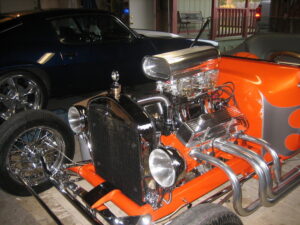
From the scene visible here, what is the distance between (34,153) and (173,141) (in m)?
1.21

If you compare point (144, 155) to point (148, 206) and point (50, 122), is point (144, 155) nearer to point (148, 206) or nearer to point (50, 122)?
point (148, 206)

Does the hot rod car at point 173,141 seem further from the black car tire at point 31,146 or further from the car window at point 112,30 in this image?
the car window at point 112,30

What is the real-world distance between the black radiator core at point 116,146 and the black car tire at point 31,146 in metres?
0.53

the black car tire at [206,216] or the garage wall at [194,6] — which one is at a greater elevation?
the garage wall at [194,6]

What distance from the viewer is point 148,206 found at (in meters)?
1.91

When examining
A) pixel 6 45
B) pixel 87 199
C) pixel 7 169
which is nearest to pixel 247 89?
pixel 87 199

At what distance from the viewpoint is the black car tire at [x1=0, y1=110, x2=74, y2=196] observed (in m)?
2.49

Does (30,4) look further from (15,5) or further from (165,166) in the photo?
(165,166)

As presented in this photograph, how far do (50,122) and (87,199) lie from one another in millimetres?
888

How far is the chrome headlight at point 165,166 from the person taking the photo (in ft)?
5.66

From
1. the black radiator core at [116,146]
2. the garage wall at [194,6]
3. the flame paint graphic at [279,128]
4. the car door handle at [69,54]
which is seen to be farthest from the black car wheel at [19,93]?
the garage wall at [194,6]

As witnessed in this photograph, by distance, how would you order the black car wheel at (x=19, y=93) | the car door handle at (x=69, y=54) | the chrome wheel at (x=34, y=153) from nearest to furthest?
the chrome wheel at (x=34, y=153) → the black car wheel at (x=19, y=93) → the car door handle at (x=69, y=54)

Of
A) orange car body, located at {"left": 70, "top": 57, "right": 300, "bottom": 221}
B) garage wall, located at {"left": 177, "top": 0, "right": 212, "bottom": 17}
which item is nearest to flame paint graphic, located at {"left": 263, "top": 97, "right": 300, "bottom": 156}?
orange car body, located at {"left": 70, "top": 57, "right": 300, "bottom": 221}

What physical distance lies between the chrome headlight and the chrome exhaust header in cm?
36
